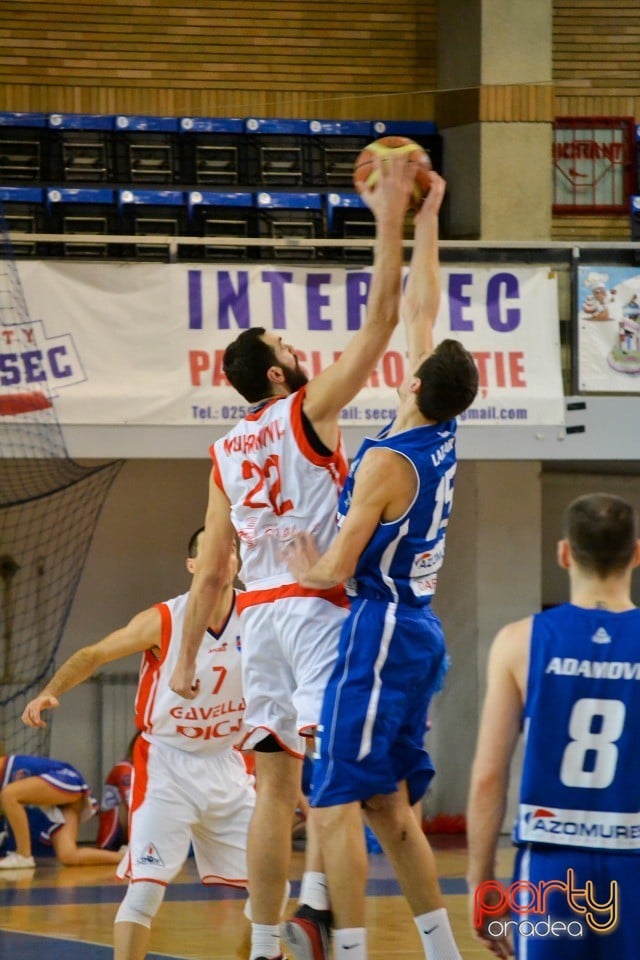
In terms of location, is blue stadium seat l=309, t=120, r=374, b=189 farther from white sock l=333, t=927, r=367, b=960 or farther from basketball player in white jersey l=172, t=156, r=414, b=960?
white sock l=333, t=927, r=367, b=960

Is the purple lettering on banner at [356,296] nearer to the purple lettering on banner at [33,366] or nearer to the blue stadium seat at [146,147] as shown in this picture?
the purple lettering on banner at [33,366]

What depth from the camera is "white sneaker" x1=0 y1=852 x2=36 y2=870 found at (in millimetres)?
10602

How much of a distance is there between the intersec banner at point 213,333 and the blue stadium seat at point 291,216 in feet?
5.83

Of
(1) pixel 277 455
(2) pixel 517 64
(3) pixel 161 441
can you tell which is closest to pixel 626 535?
(1) pixel 277 455

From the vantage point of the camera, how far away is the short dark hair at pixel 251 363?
490cm

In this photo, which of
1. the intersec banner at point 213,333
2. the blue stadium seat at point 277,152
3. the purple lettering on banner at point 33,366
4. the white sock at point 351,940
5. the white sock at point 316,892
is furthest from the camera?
the blue stadium seat at point 277,152

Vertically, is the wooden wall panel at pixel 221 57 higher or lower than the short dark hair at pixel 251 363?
higher

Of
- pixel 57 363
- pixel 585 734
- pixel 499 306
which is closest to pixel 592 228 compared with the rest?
pixel 499 306

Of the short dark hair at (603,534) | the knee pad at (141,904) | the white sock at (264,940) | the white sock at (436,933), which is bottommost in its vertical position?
the knee pad at (141,904)

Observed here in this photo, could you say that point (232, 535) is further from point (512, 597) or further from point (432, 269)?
point (512, 597)

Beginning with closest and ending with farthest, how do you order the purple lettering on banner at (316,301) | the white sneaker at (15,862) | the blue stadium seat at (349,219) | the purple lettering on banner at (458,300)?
the white sneaker at (15,862)
the purple lettering on banner at (316,301)
the purple lettering on banner at (458,300)
the blue stadium seat at (349,219)

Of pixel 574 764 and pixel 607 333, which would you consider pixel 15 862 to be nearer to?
pixel 607 333

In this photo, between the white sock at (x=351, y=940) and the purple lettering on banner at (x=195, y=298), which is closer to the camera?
the white sock at (x=351, y=940)

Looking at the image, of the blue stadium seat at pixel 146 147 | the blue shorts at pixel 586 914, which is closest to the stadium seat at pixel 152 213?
the blue stadium seat at pixel 146 147
